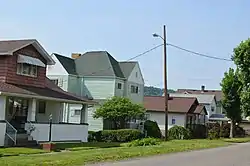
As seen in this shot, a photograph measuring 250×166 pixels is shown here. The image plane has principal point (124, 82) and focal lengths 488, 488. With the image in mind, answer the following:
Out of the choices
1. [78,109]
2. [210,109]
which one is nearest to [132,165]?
[78,109]

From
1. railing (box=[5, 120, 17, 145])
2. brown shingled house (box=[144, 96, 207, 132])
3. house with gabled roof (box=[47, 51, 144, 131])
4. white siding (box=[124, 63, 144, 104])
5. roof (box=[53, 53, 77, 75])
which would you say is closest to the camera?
railing (box=[5, 120, 17, 145])

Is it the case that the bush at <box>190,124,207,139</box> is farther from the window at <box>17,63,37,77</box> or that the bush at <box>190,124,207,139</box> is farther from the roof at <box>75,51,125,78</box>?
the window at <box>17,63,37,77</box>

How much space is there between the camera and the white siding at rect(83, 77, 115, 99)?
5125 cm

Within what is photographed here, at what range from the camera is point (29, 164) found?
16.9 metres

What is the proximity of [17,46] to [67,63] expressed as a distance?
65.9ft

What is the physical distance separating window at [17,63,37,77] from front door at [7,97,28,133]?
1900mm

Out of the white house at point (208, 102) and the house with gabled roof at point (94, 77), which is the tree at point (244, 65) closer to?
the house with gabled roof at point (94, 77)

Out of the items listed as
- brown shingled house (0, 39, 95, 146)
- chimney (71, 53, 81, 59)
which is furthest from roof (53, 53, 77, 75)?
brown shingled house (0, 39, 95, 146)

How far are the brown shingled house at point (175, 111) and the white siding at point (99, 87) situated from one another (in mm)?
10984

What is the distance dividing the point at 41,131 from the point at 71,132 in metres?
3.80

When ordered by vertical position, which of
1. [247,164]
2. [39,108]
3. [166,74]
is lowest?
[247,164]

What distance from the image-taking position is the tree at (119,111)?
44.8 m

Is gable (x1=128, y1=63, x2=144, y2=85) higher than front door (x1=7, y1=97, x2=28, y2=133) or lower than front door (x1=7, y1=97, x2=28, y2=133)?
higher

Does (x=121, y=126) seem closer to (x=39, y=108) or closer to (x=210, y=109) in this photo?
(x=39, y=108)
